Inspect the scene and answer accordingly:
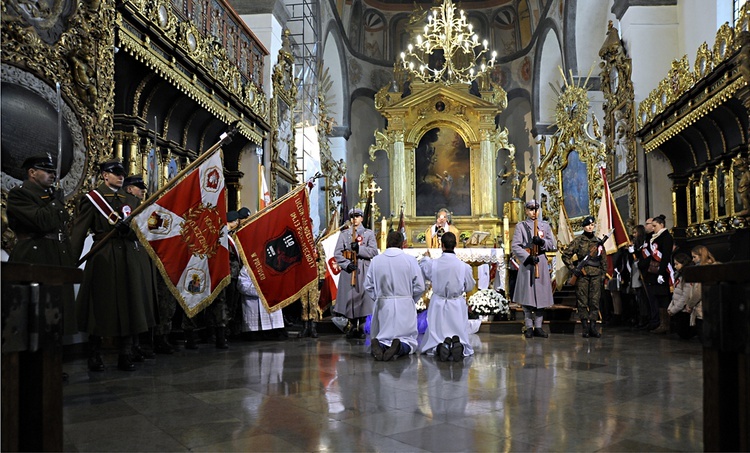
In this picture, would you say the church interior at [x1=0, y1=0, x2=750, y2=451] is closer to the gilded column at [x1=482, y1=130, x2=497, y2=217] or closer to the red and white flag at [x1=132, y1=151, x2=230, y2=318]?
the gilded column at [x1=482, y1=130, x2=497, y2=217]

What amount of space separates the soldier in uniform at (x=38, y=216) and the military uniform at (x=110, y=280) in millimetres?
471

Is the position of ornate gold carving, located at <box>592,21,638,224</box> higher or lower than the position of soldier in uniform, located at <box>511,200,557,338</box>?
higher

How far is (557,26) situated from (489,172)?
4.98 meters

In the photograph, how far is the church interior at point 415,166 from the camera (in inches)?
138

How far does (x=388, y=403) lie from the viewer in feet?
13.8

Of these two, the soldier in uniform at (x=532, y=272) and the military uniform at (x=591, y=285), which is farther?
the military uniform at (x=591, y=285)

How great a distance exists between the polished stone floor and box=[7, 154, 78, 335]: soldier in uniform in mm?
1052

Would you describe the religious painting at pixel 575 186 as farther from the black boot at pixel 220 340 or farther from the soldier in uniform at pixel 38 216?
the soldier in uniform at pixel 38 216

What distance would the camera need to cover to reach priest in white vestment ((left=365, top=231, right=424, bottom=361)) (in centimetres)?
675

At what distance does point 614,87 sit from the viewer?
14.3 meters

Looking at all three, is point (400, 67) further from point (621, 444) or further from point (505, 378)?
point (621, 444)

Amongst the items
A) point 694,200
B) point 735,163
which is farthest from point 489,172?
point 735,163

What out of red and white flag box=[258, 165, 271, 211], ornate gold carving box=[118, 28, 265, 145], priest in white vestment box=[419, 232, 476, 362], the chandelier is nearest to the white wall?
the chandelier

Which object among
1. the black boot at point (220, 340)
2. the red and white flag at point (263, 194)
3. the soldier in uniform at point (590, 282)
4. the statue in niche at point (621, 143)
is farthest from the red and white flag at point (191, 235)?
the statue in niche at point (621, 143)
